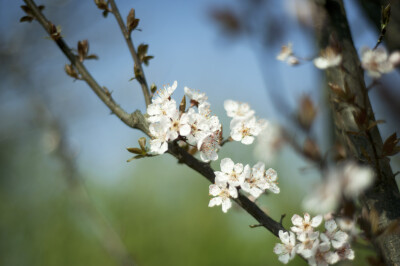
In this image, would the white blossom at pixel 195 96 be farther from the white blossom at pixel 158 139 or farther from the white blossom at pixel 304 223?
the white blossom at pixel 304 223

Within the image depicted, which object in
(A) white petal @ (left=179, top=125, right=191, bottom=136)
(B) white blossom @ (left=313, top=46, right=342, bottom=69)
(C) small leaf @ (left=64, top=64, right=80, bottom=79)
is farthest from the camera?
(C) small leaf @ (left=64, top=64, right=80, bottom=79)

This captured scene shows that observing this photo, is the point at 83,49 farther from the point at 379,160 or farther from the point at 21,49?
the point at 21,49

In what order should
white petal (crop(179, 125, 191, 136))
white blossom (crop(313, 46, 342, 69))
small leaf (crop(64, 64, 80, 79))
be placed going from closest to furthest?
white petal (crop(179, 125, 191, 136)) → white blossom (crop(313, 46, 342, 69)) → small leaf (crop(64, 64, 80, 79))

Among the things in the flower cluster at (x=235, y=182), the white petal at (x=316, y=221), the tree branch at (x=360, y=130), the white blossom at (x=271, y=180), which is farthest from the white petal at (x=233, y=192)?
the tree branch at (x=360, y=130)

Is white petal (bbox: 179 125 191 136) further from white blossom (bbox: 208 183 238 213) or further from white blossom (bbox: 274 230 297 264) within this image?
white blossom (bbox: 274 230 297 264)

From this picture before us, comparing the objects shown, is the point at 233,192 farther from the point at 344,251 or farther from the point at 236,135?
the point at 344,251

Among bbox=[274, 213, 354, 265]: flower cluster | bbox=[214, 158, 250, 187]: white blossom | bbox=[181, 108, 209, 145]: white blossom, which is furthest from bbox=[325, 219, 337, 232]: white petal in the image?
Answer: bbox=[181, 108, 209, 145]: white blossom

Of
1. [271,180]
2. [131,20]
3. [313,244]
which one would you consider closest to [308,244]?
[313,244]

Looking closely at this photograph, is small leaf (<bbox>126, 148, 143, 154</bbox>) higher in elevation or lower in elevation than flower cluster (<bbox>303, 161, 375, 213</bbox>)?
higher
